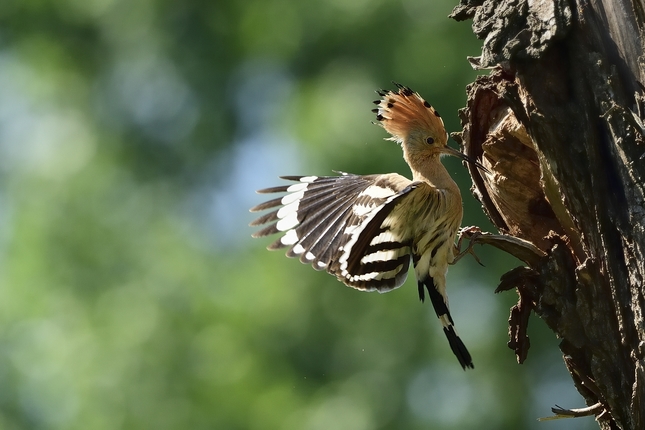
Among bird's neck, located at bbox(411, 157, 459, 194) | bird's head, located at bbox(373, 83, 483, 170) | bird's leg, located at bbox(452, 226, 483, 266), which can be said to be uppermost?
bird's head, located at bbox(373, 83, 483, 170)

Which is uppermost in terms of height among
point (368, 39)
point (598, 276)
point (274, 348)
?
point (368, 39)

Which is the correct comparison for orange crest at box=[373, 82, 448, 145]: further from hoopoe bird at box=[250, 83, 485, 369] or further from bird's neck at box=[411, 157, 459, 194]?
bird's neck at box=[411, 157, 459, 194]

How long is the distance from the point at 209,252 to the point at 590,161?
20.3ft

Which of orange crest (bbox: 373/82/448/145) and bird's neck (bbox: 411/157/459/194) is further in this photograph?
orange crest (bbox: 373/82/448/145)

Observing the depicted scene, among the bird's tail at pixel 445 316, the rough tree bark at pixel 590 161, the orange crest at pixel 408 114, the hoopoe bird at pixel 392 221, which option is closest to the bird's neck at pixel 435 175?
the hoopoe bird at pixel 392 221

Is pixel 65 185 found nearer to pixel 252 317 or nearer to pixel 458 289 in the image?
pixel 252 317

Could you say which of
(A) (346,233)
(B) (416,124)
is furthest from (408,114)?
(A) (346,233)

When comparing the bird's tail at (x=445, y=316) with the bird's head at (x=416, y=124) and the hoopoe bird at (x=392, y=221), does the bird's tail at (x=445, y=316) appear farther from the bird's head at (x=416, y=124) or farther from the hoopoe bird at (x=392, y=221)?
the bird's head at (x=416, y=124)

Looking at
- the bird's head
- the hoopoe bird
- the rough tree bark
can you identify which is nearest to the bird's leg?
the hoopoe bird

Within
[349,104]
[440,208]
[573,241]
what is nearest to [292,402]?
[349,104]

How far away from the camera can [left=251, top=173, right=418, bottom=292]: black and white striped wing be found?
11.1 ft

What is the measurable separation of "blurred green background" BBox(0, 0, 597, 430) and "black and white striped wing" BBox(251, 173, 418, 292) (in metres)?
3.10

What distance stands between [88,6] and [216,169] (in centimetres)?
256

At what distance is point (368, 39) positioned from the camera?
785 cm
